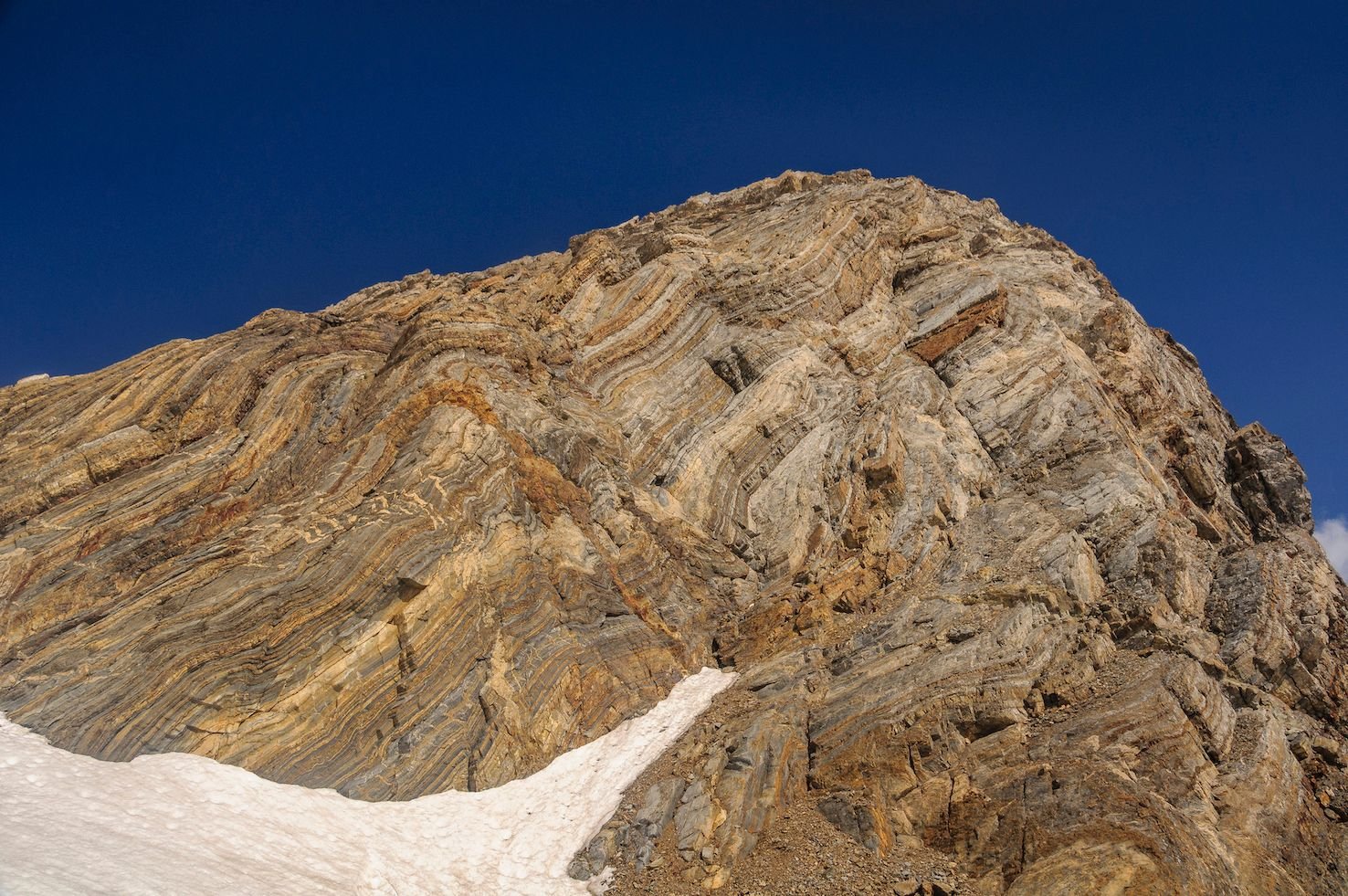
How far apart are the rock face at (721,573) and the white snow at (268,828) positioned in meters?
0.61

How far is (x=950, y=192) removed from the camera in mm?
44906

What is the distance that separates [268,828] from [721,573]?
13.1 meters

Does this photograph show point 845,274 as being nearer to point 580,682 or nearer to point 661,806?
point 580,682

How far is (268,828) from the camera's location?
580 inches

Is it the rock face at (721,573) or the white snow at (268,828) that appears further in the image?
the rock face at (721,573)

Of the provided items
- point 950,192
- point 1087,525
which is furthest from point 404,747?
point 950,192

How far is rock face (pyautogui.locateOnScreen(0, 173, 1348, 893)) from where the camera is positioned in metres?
15.9

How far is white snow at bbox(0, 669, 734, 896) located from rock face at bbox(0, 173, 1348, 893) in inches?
24.1

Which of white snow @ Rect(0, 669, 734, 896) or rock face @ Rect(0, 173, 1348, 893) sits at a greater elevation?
rock face @ Rect(0, 173, 1348, 893)

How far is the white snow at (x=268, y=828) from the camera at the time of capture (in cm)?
1209

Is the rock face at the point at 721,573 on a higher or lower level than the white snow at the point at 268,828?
higher

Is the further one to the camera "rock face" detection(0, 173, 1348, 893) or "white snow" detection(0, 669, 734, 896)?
"rock face" detection(0, 173, 1348, 893)

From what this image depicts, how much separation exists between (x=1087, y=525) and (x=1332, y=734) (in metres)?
6.73

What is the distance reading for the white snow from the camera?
1209 centimetres
